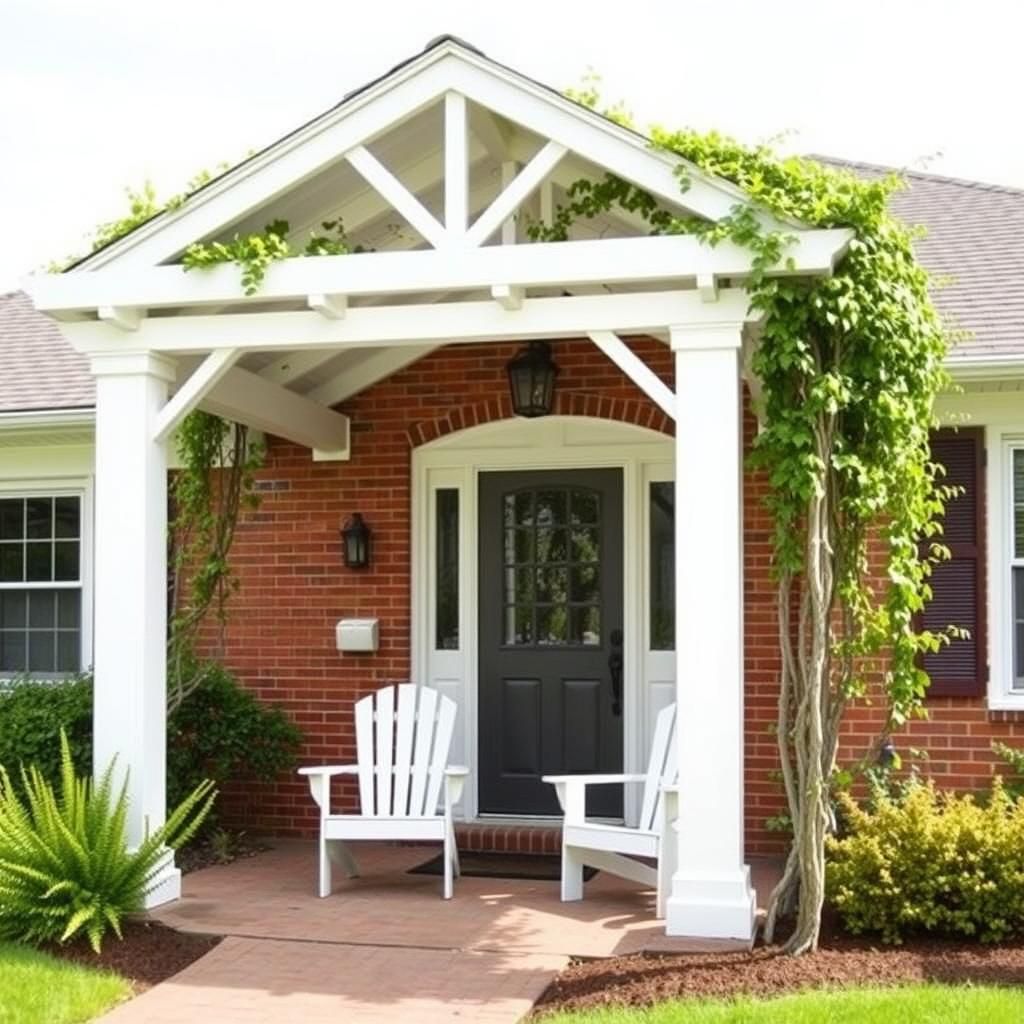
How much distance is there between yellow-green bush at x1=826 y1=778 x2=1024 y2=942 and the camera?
240 inches

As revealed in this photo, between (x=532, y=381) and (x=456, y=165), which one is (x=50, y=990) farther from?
(x=532, y=381)

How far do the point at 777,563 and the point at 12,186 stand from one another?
11.5m

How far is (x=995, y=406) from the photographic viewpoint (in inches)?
320

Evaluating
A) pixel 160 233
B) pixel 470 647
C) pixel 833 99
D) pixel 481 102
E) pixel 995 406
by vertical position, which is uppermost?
pixel 833 99

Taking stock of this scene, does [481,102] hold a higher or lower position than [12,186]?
lower

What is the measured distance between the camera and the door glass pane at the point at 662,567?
877 centimetres

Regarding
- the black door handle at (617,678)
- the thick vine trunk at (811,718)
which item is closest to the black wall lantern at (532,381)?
the black door handle at (617,678)

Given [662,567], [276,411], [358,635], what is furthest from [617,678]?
[276,411]

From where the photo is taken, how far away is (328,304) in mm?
6566

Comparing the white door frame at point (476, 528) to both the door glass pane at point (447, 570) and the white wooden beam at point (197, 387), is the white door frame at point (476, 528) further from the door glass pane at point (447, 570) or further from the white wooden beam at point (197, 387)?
the white wooden beam at point (197, 387)

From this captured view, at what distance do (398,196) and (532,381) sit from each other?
222 centimetres

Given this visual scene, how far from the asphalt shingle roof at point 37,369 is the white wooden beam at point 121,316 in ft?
6.18

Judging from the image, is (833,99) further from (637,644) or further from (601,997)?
(601,997)

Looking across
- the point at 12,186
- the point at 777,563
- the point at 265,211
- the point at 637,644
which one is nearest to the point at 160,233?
the point at 265,211
